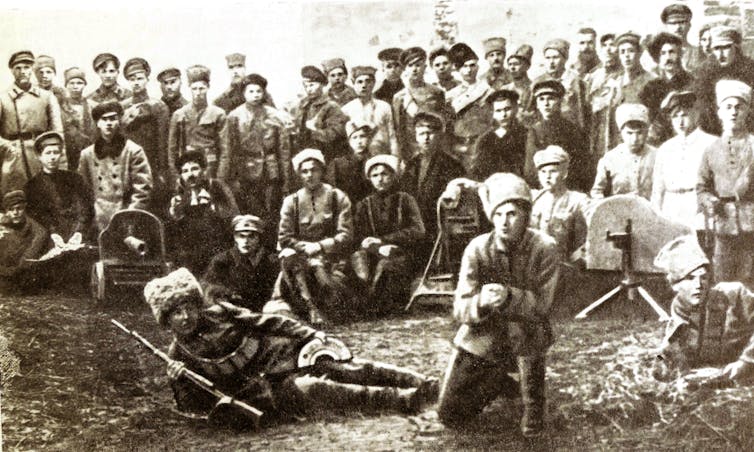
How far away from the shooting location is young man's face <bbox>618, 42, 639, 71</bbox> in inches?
280

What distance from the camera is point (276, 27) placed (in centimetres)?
713

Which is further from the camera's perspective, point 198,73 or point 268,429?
point 198,73

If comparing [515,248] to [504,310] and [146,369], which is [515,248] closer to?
[504,310]

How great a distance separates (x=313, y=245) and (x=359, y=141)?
0.86 meters

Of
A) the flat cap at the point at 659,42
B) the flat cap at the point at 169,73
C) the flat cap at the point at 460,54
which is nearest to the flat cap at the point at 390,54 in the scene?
the flat cap at the point at 460,54

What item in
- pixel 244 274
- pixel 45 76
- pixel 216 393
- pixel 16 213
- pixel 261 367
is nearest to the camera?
pixel 216 393

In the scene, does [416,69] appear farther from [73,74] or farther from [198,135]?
[73,74]

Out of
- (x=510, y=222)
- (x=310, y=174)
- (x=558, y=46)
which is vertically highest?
(x=558, y=46)

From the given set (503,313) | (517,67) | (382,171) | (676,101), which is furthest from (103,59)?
(676,101)

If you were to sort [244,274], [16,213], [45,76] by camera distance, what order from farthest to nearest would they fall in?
[45,76] < [16,213] < [244,274]

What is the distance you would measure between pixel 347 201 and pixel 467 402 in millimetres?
1721

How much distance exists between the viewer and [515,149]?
7.03 m

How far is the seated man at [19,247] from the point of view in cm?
703

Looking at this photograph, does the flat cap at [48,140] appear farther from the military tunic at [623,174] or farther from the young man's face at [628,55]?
the young man's face at [628,55]
